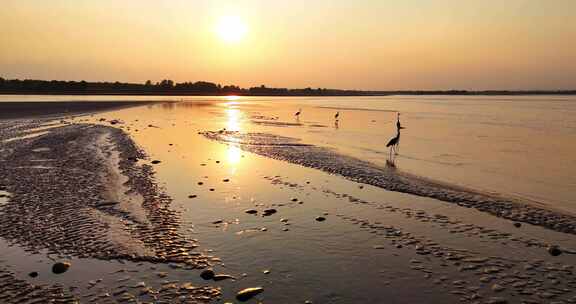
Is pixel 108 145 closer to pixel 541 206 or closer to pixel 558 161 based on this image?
pixel 541 206

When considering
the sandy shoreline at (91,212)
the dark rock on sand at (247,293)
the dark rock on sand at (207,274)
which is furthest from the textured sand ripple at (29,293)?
the dark rock on sand at (247,293)

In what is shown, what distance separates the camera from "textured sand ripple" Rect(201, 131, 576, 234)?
36.8 feet

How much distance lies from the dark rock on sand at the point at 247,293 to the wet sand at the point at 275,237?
0.33 feet

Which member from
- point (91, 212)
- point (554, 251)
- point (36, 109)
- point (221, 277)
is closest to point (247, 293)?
point (221, 277)

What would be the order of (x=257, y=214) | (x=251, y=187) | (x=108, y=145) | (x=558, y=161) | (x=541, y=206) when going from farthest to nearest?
(x=108, y=145)
(x=558, y=161)
(x=251, y=187)
(x=541, y=206)
(x=257, y=214)

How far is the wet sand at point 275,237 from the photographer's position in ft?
22.3

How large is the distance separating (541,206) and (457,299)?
7.68 meters

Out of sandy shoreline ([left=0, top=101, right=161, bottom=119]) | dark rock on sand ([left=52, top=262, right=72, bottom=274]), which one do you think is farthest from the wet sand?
sandy shoreline ([left=0, top=101, right=161, bottom=119])

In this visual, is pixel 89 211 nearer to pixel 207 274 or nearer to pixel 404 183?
pixel 207 274

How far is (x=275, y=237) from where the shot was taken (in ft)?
30.5

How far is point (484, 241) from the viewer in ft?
30.3

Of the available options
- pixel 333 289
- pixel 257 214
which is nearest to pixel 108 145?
pixel 257 214

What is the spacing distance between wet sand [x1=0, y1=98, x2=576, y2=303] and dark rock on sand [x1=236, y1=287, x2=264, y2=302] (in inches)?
4.0

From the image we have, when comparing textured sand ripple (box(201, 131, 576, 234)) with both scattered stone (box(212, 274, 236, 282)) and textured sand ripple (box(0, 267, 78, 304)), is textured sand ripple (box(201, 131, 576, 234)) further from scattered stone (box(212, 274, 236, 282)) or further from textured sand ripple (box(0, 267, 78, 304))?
textured sand ripple (box(0, 267, 78, 304))
